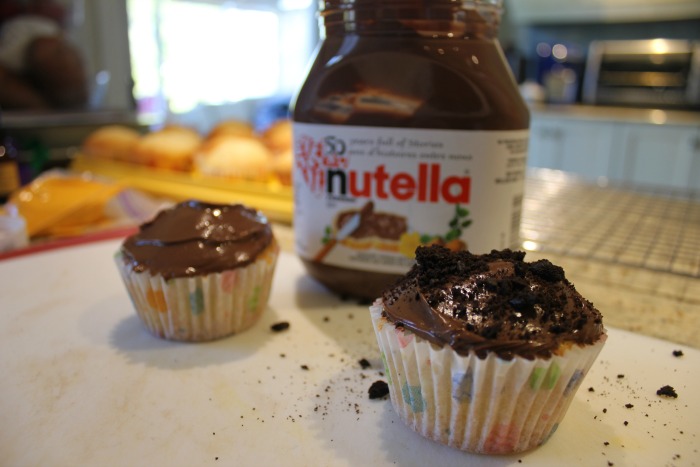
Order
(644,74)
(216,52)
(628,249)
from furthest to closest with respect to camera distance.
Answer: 1. (216,52)
2. (644,74)
3. (628,249)

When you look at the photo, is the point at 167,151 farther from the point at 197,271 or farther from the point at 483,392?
the point at 483,392

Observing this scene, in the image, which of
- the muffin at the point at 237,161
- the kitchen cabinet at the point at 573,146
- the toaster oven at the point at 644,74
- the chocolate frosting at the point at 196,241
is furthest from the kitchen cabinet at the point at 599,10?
the chocolate frosting at the point at 196,241

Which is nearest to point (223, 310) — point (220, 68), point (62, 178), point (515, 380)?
point (515, 380)

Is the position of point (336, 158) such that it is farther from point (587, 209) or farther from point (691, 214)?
point (691, 214)

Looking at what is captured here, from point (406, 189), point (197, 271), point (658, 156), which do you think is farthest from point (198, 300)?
point (658, 156)

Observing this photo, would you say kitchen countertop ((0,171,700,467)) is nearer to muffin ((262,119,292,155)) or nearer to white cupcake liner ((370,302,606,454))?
white cupcake liner ((370,302,606,454))

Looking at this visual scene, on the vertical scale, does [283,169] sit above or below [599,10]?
below

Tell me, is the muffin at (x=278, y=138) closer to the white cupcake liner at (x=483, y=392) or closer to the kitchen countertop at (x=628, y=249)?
the kitchen countertop at (x=628, y=249)
